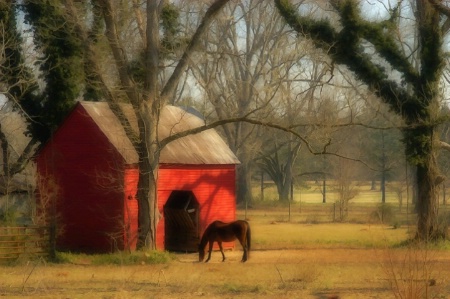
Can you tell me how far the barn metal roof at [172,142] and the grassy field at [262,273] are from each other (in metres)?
3.54

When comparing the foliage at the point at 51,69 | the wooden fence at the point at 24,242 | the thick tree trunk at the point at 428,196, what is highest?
the foliage at the point at 51,69

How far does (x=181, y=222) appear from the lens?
3266 centimetres

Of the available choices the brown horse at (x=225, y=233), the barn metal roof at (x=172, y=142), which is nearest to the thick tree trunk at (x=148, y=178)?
the barn metal roof at (x=172, y=142)

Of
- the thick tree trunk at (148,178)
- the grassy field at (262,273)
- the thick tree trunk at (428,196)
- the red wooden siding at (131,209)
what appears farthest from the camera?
the thick tree trunk at (428,196)

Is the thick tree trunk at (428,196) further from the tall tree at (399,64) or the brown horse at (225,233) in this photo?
the brown horse at (225,233)

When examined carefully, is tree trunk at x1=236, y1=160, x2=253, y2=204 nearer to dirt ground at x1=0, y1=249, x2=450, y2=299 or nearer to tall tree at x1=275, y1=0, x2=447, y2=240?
tall tree at x1=275, y1=0, x2=447, y2=240

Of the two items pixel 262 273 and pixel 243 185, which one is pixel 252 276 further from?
pixel 243 185

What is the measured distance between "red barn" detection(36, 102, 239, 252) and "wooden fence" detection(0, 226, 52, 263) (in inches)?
92.6

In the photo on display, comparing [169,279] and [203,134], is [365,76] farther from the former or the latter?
[169,279]

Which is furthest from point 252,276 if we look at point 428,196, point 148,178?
point 428,196

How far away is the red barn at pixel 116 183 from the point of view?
2920 cm

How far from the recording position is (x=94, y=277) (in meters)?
21.6

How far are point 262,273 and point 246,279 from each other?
178cm

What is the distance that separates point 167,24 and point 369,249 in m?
11.3
